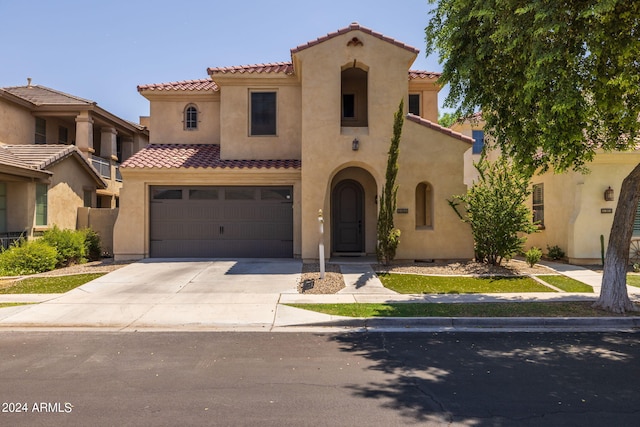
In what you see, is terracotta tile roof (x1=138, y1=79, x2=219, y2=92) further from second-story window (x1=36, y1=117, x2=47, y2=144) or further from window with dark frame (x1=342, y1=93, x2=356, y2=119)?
second-story window (x1=36, y1=117, x2=47, y2=144)

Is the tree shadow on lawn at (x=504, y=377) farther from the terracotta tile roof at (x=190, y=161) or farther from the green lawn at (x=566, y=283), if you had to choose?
the terracotta tile roof at (x=190, y=161)

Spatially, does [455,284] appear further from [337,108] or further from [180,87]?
[180,87]

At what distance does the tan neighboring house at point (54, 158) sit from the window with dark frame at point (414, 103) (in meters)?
12.8

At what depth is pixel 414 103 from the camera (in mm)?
15930

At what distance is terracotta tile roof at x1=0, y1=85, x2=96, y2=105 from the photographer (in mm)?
19312

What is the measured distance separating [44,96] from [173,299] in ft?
57.9

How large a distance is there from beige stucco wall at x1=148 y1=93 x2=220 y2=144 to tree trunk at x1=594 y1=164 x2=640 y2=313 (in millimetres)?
12813

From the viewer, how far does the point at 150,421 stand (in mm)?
3773

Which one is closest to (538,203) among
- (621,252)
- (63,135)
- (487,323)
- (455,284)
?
(455,284)

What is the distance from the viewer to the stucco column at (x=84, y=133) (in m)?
19.0

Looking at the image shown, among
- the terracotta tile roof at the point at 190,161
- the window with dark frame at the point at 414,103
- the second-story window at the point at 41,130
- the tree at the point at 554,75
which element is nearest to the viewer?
the tree at the point at 554,75

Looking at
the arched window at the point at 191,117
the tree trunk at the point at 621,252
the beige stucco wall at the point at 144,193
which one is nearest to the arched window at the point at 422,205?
the beige stucco wall at the point at 144,193

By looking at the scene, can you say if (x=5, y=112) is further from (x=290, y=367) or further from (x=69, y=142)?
(x=290, y=367)

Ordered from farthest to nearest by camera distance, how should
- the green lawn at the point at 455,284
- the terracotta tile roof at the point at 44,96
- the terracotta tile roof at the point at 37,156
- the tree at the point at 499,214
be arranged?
1. the terracotta tile roof at the point at 44,96
2. the terracotta tile roof at the point at 37,156
3. the tree at the point at 499,214
4. the green lawn at the point at 455,284
